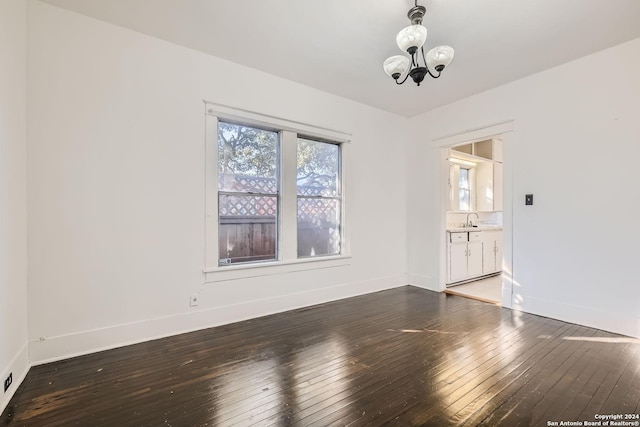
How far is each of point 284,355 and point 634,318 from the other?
329cm

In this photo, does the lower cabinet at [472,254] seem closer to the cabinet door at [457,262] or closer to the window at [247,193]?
the cabinet door at [457,262]

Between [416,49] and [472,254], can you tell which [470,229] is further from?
[416,49]

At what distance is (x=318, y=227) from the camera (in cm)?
402

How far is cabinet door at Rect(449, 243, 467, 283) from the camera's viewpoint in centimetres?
466

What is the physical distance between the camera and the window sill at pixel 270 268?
3.08 m

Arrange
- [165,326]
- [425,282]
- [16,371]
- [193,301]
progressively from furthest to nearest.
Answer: [425,282] < [193,301] < [165,326] < [16,371]

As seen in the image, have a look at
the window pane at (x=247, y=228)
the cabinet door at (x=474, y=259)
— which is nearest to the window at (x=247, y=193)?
the window pane at (x=247, y=228)

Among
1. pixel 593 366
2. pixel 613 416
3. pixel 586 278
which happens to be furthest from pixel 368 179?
pixel 613 416

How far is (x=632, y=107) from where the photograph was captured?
9.16ft

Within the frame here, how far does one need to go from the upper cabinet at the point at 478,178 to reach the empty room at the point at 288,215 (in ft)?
5.44

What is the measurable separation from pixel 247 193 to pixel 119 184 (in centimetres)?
121

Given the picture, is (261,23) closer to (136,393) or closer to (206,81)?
(206,81)

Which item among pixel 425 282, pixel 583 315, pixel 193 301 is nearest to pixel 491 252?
pixel 425 282

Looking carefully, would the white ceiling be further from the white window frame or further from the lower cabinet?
the lower cabinet
